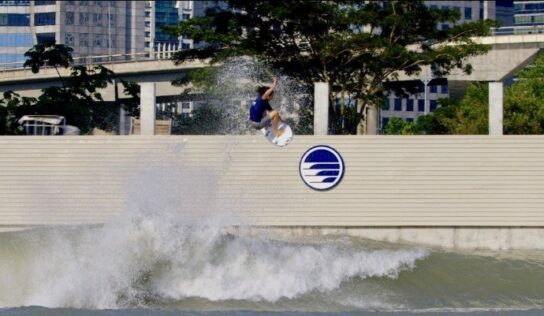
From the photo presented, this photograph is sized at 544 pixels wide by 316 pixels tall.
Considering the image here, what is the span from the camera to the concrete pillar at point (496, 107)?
25516 millimetres

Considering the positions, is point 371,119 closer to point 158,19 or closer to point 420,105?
point 420,105

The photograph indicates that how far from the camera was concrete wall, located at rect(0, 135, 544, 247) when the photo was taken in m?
25.5

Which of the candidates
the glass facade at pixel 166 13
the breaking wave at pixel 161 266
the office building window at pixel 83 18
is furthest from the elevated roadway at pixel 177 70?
the glass facade at pixel 166 13

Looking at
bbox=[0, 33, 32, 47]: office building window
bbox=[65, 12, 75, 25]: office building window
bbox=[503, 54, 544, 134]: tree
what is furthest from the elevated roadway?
bbox=[65, 12, 75, 25]: office building window

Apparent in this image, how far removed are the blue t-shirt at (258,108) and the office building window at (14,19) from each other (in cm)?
9490

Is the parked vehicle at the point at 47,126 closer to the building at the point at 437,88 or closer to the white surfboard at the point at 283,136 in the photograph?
the white surfboard at the point at 283,136

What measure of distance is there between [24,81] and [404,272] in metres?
35.4

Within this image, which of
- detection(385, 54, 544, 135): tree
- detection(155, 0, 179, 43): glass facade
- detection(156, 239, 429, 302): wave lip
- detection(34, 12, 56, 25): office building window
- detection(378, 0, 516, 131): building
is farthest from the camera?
detection(155, 0, 179, 43): glass facade

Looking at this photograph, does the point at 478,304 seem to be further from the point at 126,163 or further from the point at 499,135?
the point at 126,163

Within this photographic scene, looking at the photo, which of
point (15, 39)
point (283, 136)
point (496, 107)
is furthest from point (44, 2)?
point (283, 136)

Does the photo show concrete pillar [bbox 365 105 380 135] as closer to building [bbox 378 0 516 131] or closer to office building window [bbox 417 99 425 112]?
building [bbox 378 0 516 131]

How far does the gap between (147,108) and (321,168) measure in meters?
3.94

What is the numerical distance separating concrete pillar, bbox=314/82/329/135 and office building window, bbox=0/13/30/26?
3551 inches

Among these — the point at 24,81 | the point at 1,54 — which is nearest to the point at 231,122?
the point at 24,81
